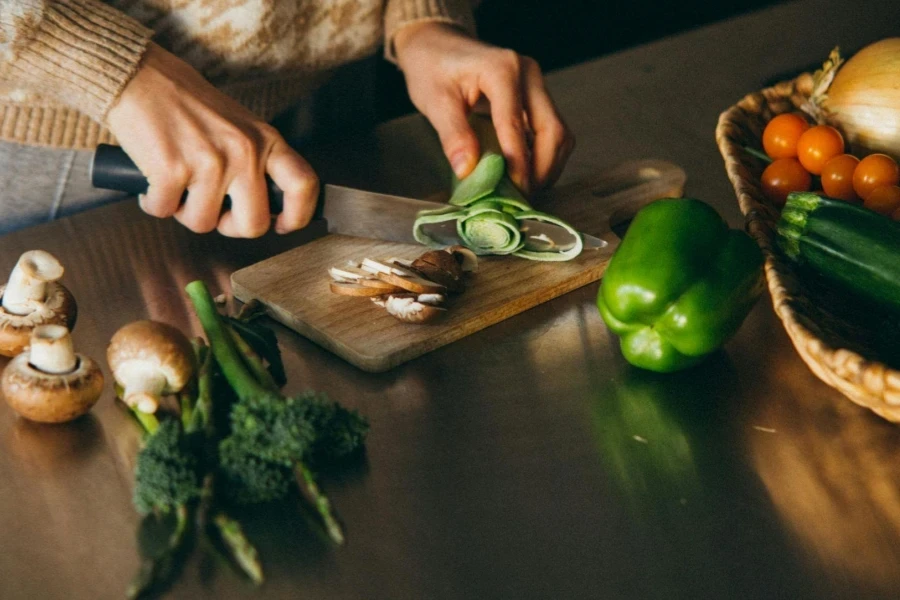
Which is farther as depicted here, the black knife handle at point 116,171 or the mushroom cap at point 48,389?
the black knife handle at point 116,171

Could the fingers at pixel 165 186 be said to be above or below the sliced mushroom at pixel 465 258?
above

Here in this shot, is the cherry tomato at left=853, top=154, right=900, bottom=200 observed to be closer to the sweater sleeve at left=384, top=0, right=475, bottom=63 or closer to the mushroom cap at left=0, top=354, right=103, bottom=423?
the sweater sleeve at left=384, top=0, right=475, bottom=63

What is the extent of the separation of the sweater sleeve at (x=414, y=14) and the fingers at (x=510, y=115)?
20cm

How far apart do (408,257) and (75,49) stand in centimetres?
52

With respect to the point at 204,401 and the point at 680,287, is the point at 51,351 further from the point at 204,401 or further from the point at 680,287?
the point at 680,287

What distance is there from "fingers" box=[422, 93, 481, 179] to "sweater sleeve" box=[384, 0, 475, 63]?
0.19 metres

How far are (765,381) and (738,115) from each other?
0.50 meters

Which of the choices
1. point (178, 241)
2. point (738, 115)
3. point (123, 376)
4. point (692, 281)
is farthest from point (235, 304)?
point (738, 115)

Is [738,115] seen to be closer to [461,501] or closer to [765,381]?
[765,381]

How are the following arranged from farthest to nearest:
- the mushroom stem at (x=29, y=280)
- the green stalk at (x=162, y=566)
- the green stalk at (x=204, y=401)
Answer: the mushroom stem at (x=29, y=280) < the green stalk at (x=204, y=401) < the green stalk at (x=162, y=566)

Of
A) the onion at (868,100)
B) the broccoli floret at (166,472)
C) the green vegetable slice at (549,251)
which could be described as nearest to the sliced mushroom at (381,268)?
the green vegetable slice at (549,251)

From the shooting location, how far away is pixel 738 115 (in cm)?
148

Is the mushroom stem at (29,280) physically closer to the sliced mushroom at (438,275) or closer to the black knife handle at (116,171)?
the black knife handle at (116,171)

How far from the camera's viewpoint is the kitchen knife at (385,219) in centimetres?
140
